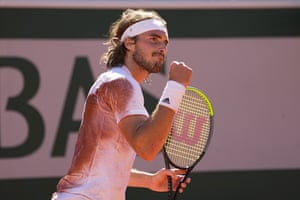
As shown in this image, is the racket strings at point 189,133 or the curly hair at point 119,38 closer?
the curly hair at point 119,38

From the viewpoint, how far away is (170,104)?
271 cm

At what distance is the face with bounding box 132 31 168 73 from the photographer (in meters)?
2.89

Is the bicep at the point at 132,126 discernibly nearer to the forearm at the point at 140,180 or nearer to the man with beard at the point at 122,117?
the man with beard at the point at 122,117

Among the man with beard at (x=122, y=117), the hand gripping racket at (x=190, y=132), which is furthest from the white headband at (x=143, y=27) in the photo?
the hand gripping racket at (x=190, y=132)

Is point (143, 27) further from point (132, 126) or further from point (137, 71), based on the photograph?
point (132, 126)

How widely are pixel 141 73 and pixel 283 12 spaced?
3.01 meters

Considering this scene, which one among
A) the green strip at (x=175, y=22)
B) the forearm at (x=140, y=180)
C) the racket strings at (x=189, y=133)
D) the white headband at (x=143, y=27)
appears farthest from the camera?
the green strip at (x=175, y=22)

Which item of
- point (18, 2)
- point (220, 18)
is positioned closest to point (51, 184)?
point (18, 2)

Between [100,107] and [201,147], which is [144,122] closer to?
[100,107]

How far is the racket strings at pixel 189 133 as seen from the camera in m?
3.36

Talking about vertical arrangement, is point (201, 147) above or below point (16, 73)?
above

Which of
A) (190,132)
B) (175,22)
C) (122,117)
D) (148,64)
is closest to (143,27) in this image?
(148,64)

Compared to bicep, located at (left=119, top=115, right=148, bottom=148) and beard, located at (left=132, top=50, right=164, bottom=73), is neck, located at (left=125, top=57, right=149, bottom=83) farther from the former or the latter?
bicep, located at (left=119, top=115, right=148, bottom=148)

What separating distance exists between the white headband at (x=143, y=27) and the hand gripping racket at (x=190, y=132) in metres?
0.39
